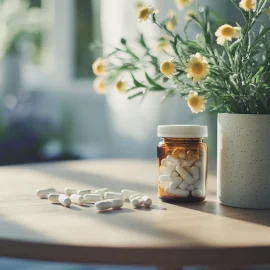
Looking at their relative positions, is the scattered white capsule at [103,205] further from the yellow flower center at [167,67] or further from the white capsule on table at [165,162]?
the yellow flower center at [167,67]

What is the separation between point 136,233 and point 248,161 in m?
0.30

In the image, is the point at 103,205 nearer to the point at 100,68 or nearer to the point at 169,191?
the point at 169,191

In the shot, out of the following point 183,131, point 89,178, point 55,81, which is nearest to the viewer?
point 183,131

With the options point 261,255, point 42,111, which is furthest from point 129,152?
point 261,255

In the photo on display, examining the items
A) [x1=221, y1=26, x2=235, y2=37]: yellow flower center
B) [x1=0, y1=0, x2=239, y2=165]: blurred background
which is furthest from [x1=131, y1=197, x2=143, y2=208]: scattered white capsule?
[x1=0, y1=0, x2=239, y2=165]: blurred background

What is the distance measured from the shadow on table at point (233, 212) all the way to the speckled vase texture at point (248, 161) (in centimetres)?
3

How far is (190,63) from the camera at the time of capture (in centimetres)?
96

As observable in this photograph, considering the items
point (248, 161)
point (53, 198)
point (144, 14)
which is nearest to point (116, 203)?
point (53, 198)

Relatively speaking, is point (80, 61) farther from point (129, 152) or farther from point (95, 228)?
point (95, 228)

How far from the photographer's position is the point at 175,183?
107 centimetres

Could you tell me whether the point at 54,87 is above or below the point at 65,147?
above

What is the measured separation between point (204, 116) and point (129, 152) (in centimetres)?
65

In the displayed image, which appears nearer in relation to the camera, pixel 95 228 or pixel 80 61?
pixel 95 228

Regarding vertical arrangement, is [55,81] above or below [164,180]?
above
